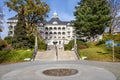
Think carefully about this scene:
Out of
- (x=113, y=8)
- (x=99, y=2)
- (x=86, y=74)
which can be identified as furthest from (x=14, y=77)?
(x=113, y=8)

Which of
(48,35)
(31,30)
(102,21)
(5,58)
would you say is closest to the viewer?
(5,58)

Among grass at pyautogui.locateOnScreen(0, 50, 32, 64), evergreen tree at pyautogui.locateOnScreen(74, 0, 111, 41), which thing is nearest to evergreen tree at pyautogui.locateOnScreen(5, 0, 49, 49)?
evergreen tree at pyautogui.locateOnScreen(74, 0, 111, 41)

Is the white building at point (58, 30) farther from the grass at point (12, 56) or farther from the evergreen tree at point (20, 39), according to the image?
the grass at point (12, 56)

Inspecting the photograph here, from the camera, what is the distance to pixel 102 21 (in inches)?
1622

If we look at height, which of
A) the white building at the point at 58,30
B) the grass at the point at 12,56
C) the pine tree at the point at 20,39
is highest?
the white building at the point at 58,30

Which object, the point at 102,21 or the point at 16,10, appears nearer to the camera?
the point at 102,21

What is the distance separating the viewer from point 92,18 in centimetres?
4066

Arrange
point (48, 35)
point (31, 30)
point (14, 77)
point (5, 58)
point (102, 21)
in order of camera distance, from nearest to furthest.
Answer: point (14, 77) < point (5, 58) < point (102, 21) < point (31, 30) < point (48, 35)

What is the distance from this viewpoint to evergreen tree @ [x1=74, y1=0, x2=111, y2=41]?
40844 mm

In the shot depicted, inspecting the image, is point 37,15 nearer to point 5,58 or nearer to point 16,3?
point 16,3

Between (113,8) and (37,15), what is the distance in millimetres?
18777

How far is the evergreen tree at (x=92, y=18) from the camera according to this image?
Result: 40.8 meters

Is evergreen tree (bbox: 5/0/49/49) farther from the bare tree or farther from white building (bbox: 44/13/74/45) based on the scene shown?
white building (bbox: 44/13/74/45)

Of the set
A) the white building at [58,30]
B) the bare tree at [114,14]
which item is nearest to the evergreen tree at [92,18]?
the bare tree at [114,14]
